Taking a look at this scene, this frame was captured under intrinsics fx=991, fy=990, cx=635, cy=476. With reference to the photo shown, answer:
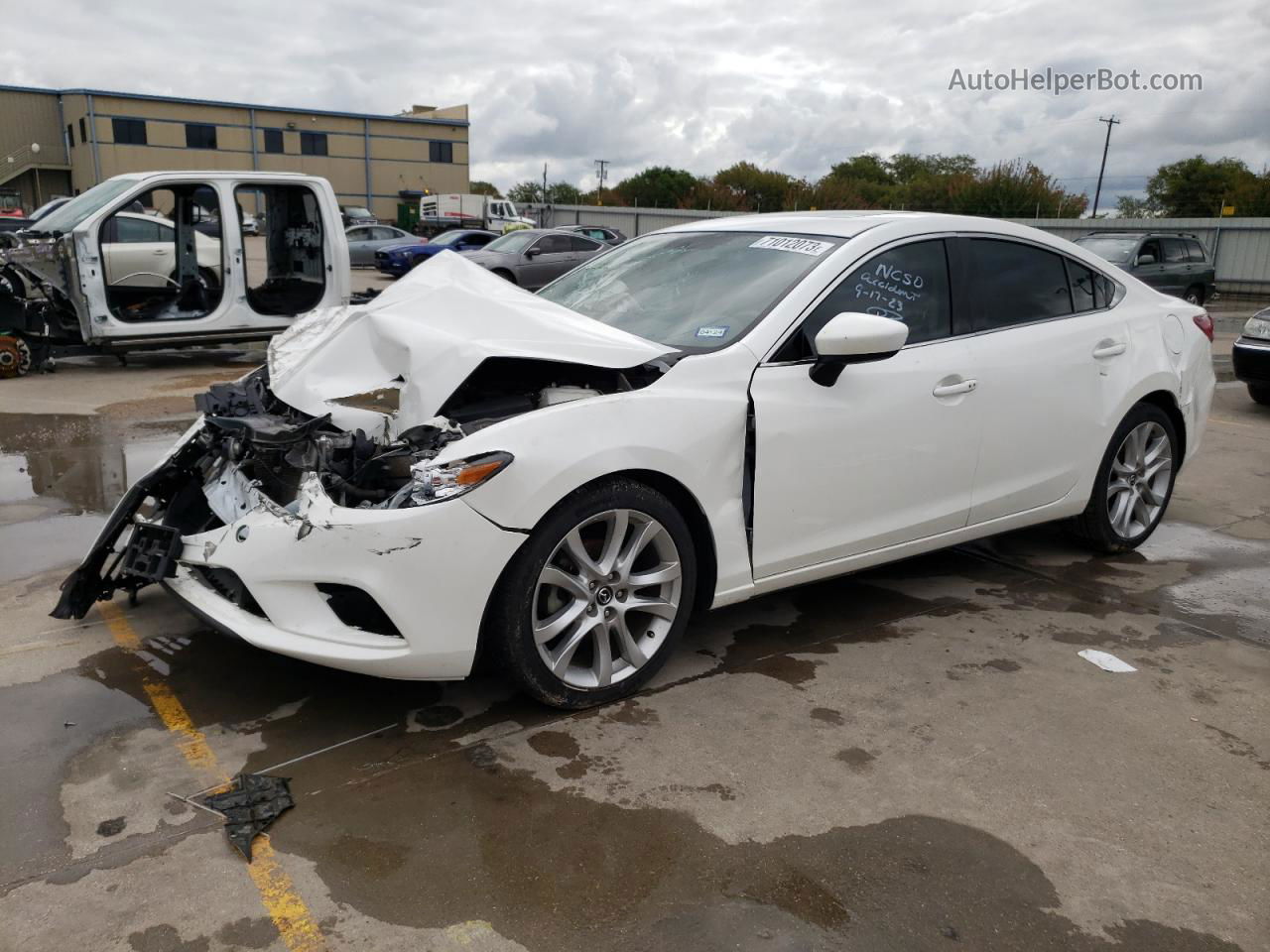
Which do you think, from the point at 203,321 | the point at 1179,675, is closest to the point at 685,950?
the point at 1179,675

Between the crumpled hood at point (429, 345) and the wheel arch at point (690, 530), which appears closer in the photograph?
the wheel arch at point (690, 530)

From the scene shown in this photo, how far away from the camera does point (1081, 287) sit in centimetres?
473

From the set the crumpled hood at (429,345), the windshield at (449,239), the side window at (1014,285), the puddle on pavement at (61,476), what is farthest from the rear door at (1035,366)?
the windshield at (449,239)

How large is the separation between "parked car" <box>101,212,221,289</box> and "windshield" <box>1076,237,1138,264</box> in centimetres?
1463

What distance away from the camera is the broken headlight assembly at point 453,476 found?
2936 millimetres

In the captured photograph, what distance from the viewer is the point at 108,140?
2183 inches

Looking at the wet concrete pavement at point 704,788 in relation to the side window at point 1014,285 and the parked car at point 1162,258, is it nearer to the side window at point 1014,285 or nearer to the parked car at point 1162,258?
the side window at point 1014,285

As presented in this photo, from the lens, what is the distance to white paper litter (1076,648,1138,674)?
385 centimetres

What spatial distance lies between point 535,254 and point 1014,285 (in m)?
15.3

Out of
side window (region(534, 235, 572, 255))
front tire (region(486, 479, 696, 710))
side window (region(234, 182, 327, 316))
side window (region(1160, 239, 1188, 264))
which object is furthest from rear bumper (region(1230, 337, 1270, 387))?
side window (region(534, 235, 572, 255))

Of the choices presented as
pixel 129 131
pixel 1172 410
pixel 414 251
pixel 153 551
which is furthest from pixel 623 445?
pixel 129 131

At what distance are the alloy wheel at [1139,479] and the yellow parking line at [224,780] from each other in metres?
4.15

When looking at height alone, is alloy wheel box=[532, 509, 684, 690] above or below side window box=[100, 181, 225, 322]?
below

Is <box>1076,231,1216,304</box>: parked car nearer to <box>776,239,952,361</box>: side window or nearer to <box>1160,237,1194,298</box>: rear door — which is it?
<box>1160,237,1194,298</box>: rear door
